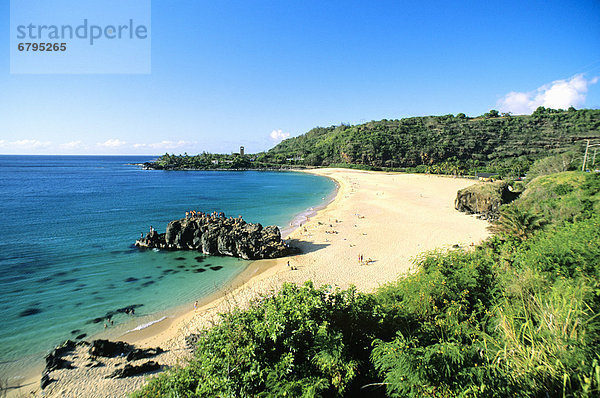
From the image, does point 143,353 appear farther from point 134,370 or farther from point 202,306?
point 202,306

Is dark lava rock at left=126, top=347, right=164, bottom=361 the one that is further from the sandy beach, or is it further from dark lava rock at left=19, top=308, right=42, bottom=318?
dark lava rock at left=19, top=308, right=42, bottom=318

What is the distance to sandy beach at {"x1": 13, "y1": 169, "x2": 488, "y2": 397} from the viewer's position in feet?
39.1

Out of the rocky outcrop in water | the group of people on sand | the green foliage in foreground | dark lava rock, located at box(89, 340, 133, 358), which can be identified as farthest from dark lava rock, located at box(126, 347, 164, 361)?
the group of people on sand

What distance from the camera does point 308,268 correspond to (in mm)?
22516

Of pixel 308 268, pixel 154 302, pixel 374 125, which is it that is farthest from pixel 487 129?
pixel 154 302

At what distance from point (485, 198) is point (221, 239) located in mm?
35212

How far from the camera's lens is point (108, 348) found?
13.2m

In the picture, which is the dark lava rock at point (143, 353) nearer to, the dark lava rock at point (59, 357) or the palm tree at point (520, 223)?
the dark lava rock at point (59, 357)

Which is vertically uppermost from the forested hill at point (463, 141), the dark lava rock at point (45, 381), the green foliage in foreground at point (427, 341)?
the forested hill at point (463, 141)

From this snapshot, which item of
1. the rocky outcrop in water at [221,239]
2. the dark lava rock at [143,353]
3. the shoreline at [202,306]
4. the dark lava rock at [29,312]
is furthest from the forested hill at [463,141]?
the dark lava rock at [29,312]

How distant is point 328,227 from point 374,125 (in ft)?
499

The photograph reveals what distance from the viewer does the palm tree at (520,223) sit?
17127 mm

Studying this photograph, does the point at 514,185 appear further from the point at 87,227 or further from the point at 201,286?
the point at 87,227

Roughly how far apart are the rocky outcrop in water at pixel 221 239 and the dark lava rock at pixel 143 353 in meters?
12.7
